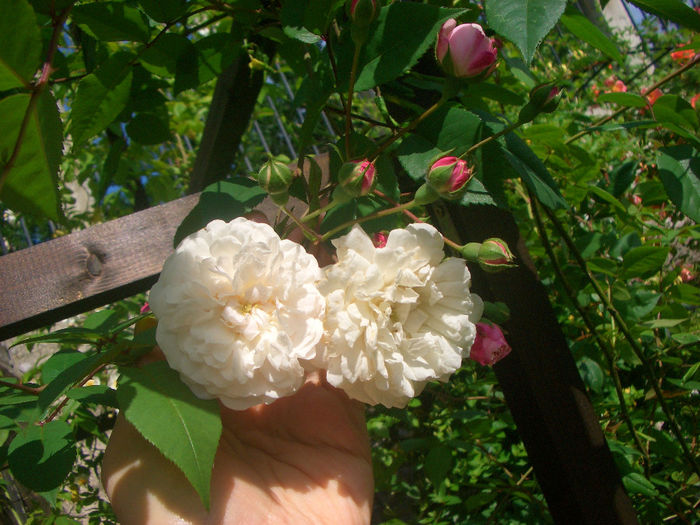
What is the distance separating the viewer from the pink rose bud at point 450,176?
1.61ft

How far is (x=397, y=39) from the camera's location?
496 mm

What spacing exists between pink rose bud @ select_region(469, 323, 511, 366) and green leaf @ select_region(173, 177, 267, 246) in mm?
297

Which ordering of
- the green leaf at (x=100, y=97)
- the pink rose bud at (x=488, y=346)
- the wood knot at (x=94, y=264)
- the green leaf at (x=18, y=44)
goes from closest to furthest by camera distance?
the green leaf at (x=18, y=44), the pink rose bud at (x=488, y=346), the green leaf at (x=100, y=97), the wood knot at (x=94, y=264)

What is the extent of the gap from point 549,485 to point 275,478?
48 cm

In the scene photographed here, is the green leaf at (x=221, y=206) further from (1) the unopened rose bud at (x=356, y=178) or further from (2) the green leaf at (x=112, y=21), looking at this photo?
(2) the green leaf at (x=112, y=21)

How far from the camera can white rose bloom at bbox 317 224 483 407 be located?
455mm

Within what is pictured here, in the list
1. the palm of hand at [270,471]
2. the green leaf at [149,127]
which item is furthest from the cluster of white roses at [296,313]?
the green leaf at [149,127]

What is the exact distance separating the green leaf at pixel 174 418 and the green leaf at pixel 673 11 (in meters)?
0.58

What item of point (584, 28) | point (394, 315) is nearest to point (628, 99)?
point (584, 28)

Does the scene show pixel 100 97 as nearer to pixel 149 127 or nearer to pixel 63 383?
pixel 149 127

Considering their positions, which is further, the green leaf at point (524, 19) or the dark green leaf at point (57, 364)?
the dark green leaf at point (57, 364)

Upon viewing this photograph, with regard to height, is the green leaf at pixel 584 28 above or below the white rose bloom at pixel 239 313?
above

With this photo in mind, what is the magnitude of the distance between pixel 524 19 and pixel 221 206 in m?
0.36

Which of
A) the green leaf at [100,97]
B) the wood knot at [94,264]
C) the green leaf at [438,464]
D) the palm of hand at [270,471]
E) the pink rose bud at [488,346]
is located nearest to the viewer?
the palm of hand at [270,471]
